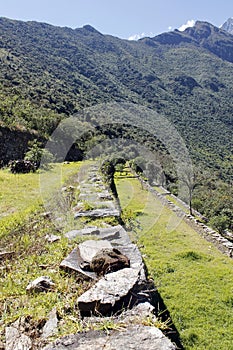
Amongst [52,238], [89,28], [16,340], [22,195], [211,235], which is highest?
[89,28]

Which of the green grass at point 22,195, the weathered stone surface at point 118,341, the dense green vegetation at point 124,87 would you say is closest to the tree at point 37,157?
the green grass at point 22,195

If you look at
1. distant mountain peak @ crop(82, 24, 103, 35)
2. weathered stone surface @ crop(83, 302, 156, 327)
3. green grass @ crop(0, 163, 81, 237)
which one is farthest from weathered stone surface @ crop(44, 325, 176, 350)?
distant mountain peak @ crop(82, 24, 103, 35)

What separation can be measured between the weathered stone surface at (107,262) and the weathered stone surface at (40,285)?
493mm

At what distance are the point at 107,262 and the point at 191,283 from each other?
2.78m

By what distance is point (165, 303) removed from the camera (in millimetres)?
4566

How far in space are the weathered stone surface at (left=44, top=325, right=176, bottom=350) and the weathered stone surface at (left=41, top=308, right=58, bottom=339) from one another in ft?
0.86

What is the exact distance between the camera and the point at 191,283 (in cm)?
532

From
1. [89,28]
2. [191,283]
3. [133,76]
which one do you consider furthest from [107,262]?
[89,28]

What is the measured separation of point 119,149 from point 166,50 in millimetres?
174181

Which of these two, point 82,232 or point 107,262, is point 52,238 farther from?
point 107,262

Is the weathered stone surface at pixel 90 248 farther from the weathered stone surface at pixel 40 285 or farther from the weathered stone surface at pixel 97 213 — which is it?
the weathered stone surface at pixel 97 213

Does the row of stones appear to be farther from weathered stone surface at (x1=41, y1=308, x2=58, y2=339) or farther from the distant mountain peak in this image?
the distant mountain peak

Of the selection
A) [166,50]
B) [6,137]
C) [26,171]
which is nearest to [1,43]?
[6,137]

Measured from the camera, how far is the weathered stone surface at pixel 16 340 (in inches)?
85.7
